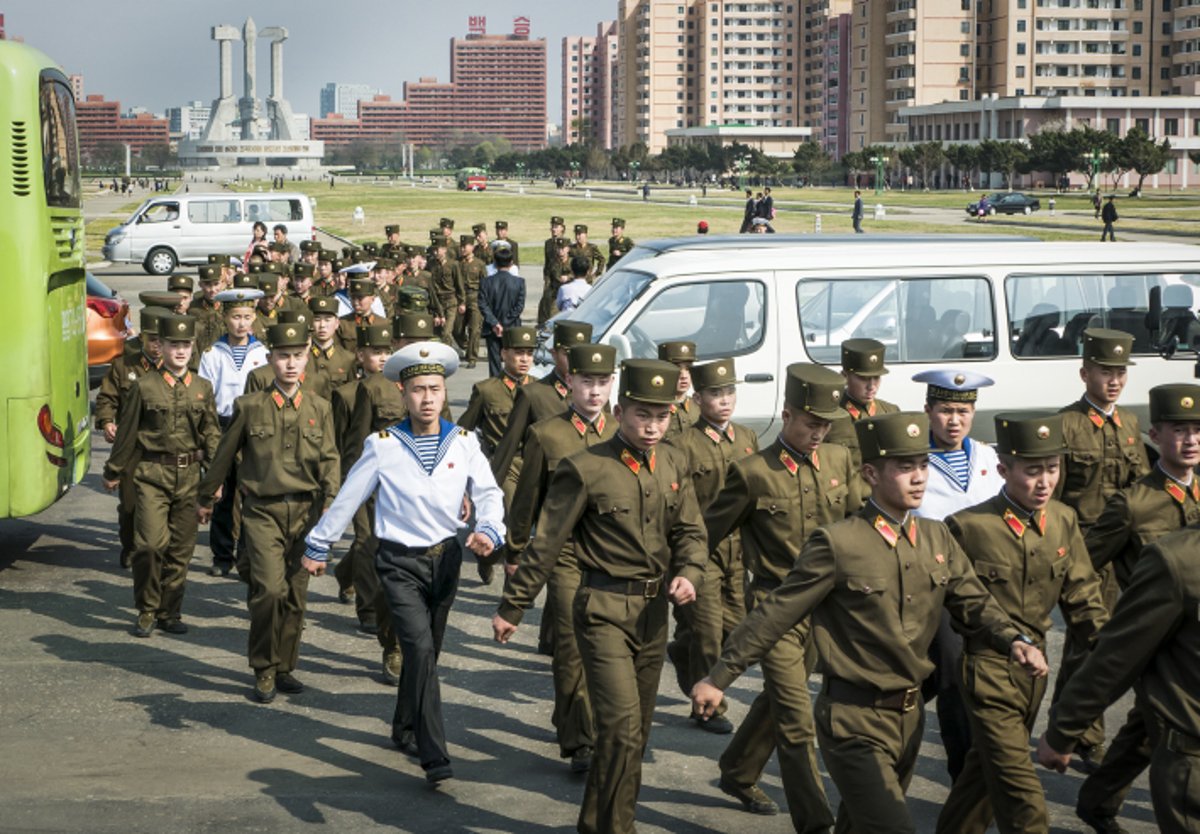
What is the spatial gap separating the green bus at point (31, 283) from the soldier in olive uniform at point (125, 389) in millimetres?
320

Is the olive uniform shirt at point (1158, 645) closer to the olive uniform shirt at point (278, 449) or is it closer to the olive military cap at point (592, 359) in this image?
the olive military cap at point (592, 359)

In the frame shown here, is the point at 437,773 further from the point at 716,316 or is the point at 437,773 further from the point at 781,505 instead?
the point at 716,316

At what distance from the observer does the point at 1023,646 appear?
18.8ft

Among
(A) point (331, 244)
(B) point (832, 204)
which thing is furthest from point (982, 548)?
(B) point (832, 204)

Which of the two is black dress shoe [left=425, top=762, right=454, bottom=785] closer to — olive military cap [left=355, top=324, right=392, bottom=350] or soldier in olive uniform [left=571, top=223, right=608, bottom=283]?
olive military cap [left=355, top=324, right=392, bottom=350]

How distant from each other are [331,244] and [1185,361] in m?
42.5

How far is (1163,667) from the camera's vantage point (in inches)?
200

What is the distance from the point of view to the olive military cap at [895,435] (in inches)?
227

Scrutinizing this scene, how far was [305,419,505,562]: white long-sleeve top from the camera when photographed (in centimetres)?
782

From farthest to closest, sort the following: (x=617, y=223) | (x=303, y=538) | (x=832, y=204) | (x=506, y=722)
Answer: (x=832, y=204)
(x=617, y=223)
(x=303, y=538)
(x=506, y=722)

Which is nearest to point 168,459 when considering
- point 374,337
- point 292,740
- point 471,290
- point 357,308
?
point 374,337

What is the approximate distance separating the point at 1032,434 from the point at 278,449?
4.68m

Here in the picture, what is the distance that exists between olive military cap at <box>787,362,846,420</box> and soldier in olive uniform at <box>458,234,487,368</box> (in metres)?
17.5

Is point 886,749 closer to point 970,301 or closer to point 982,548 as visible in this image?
point 982,548
